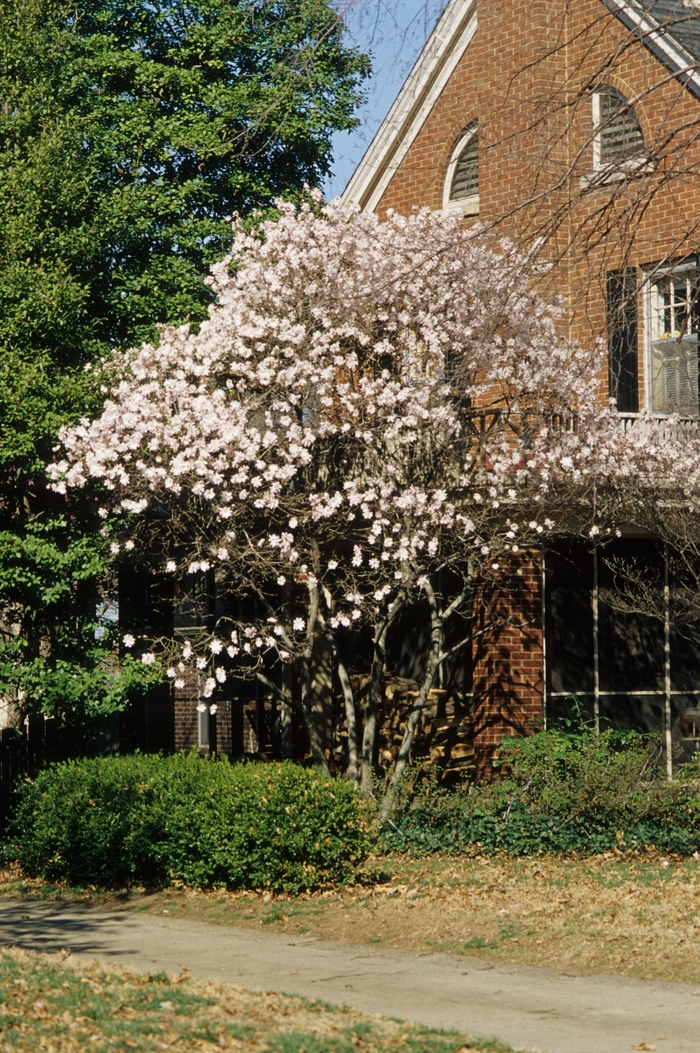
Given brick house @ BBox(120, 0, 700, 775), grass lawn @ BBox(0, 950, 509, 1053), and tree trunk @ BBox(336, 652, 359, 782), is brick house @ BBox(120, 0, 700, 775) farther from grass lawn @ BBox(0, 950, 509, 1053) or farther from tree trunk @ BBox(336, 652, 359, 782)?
grass lawn @ BBox(0, 950, 509, 1053)

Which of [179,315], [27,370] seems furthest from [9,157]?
[179,315]

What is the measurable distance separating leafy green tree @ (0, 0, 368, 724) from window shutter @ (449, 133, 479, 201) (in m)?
2.16

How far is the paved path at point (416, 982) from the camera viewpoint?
28.0ft

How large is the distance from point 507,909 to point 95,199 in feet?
37.0

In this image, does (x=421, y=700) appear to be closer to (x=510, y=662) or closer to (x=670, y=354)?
(x=510, y=662)

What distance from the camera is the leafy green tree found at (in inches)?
652

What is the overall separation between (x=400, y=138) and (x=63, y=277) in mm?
6625

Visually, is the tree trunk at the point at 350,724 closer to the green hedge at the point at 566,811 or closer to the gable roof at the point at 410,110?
the green hedge at the point at 566,811

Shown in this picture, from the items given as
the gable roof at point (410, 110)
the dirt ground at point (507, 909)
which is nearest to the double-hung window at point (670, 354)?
the gable roof at point (410, 110)

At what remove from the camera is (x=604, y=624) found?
18281 millimetres

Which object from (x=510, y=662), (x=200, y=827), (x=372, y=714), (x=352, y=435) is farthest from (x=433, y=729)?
(x=200, y=827)

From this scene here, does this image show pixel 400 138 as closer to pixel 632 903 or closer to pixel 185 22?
pixel 185 22

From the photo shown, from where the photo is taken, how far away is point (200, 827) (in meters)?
13.7

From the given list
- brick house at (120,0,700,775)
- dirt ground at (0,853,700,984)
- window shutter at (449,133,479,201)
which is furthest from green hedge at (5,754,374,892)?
window shutter at (449,133,479,201)
